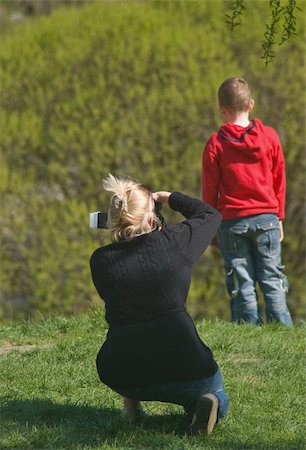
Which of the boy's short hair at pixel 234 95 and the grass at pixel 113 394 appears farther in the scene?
the boy's short hair at pixel 234 95

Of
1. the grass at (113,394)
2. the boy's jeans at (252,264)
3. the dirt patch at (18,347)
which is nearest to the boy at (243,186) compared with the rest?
the boy's jeans at (252,264)

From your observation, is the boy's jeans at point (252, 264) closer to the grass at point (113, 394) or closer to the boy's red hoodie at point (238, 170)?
the boy's red hoodie at point (238, 170)

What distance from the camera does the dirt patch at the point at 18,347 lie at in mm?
5316

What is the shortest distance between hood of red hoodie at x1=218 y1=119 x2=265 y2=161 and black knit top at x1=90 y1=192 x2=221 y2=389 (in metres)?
2.24

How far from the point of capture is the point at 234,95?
5.90m

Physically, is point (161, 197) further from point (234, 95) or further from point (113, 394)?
point (234, 95)

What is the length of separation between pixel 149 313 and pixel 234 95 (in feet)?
8.10

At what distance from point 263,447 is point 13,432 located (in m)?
1.05

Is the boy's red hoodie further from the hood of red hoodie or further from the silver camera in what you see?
the silver camera

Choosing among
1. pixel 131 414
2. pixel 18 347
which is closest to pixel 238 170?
pixel 18 347

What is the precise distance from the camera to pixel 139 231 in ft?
12.6

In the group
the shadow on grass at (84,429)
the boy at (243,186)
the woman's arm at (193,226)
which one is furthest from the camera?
the boy at (243,186)

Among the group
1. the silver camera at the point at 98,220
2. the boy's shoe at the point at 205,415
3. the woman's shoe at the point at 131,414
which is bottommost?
the woman's shoe at the point at 131,414

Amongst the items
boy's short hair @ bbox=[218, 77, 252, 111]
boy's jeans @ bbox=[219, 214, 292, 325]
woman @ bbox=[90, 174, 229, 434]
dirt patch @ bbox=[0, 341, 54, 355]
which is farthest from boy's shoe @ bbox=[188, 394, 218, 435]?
boy's short hair @ bbox=[218, 77, 252, 111]
